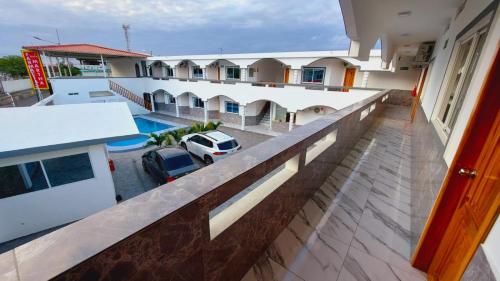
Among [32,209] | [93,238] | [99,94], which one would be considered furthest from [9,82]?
[93,238]

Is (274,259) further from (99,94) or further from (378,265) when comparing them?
(99,94)

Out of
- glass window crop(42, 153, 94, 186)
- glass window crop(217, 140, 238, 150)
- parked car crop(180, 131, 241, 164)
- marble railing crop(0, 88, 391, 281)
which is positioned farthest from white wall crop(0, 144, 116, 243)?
marble railing crop(0, 88, 391, 281)

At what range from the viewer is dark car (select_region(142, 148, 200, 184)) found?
7419 mm

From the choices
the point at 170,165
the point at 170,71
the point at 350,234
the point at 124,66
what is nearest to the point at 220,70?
the point at 170,71

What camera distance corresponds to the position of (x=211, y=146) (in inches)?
407

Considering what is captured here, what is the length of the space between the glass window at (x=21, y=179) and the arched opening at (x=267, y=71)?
557 inches

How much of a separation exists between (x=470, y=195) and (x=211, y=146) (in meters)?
9.41

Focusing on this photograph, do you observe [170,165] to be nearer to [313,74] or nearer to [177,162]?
[177,162]

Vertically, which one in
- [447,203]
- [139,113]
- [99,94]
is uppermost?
[447,203]

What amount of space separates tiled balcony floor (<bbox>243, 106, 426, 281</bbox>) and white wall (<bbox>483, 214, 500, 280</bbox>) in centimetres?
121

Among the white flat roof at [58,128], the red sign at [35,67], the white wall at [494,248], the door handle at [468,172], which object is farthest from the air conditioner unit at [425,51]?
the red sign at [35,67]

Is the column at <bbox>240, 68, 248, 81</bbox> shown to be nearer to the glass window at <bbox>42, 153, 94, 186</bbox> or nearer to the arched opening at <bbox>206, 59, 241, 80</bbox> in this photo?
the arched opening at <bbox>206, 59, 241, 80</bbox>

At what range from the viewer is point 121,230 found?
0.94 m

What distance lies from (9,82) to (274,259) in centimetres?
3568
